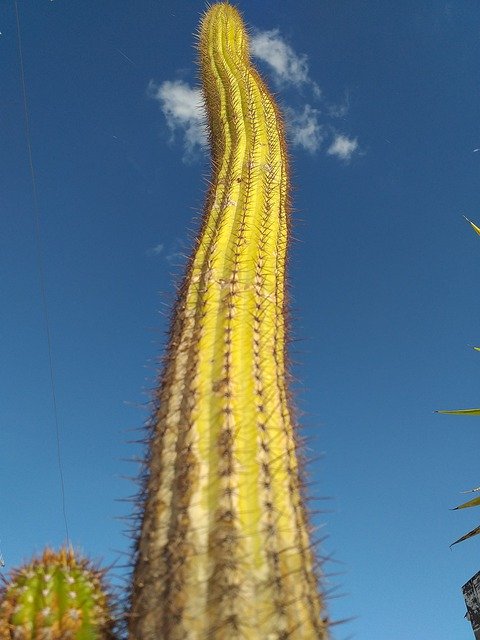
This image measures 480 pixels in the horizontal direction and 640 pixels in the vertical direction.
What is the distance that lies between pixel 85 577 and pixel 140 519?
0.91ft

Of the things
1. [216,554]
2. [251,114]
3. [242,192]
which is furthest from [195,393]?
[251,114]

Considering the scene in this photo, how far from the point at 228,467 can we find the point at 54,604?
2.48 feet

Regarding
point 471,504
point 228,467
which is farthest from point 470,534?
point 228,467

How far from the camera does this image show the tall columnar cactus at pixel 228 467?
172 cm

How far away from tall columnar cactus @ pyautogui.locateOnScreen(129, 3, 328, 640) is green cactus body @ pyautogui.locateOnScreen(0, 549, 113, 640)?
0.56 feet

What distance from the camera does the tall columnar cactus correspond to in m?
1.72

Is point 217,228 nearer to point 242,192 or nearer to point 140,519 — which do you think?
point 242,192

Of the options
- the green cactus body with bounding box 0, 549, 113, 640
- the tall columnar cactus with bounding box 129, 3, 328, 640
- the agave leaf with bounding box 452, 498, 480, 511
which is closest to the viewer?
the tall columnar cactus with bounding box 129, 3, 328, 640

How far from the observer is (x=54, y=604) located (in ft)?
6.19

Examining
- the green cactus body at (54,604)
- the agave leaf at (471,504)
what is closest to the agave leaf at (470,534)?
the agave leaf at (471,504)

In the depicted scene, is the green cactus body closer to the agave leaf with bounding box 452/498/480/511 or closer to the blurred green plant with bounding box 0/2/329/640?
the blurred green plant with bounding box 0/2/329/640

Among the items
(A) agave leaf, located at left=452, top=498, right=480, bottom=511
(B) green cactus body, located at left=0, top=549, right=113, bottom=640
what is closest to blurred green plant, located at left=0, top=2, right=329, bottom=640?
(B) green cactus body, located at left=0, top=549, right=113, bottom=640

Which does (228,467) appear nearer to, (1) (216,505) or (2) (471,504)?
(1) (216,505)

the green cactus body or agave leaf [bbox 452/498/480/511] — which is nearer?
the green cactus body
